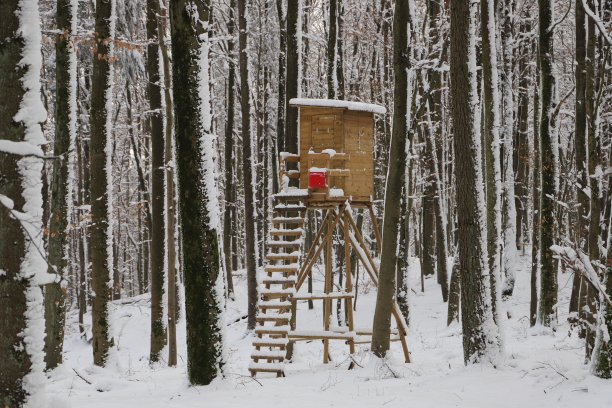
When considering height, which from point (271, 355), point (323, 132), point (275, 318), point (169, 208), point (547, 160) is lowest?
point (271, 355)

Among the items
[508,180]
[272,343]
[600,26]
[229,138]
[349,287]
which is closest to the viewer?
[600,26]

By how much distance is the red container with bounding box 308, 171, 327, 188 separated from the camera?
448 inches

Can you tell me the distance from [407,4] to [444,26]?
7.90 meters

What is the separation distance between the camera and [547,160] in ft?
36.8

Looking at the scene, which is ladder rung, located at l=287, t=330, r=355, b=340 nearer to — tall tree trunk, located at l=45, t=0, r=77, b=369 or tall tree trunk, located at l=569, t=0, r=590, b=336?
tall tree trunk, located at l=569, t=0, r=590, b=336

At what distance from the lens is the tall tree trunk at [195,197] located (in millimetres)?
7109

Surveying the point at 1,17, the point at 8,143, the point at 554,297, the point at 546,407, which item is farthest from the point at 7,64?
the point at 554,297

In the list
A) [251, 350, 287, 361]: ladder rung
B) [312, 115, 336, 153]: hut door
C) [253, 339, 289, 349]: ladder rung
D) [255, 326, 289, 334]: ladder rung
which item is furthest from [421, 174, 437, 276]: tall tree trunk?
[251, 350, 287, 361]: ladder rung

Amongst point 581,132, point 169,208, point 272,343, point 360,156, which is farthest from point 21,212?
point 581,132

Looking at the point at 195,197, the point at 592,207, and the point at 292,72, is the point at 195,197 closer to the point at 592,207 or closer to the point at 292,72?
the point at 592,207

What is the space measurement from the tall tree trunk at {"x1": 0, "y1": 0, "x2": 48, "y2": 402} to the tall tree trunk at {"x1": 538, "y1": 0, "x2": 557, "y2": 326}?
915 centimetres

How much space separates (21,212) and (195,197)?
2.55m

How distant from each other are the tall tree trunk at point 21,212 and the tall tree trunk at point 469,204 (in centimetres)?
Answer: 621

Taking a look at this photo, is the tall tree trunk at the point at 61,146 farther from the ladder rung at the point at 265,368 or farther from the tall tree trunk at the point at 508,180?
the tall tree trunk at the point at 508,180
